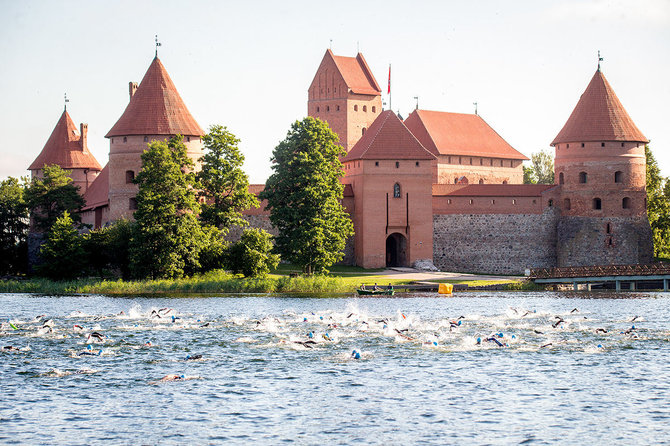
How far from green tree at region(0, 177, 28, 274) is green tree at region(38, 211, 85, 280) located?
15758mm

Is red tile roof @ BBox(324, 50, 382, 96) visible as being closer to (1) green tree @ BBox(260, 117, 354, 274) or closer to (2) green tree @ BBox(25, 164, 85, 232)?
(1) green tree @ BBox(260, 117, 354, 274)

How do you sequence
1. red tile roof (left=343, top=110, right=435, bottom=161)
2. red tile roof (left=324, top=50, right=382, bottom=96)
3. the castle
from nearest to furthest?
the castle, red tile roof (left=343, top=110, right=435, bottom=161), red tile roof (left=324, top=50, right=382, bottom=96)

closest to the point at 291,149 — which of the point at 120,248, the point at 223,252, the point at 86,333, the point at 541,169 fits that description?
the point at 223,252

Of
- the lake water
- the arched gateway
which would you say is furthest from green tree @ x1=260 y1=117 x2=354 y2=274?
the lake water

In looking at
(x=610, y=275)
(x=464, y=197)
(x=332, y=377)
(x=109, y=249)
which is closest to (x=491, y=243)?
(x=464, y=197)

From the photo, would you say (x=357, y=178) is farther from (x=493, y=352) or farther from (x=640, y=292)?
(x=493, y=352)

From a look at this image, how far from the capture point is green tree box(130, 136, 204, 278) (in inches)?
1777

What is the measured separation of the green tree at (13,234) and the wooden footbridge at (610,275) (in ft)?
106

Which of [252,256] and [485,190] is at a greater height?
[485,190]

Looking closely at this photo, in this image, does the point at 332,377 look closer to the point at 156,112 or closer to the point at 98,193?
the point at 156,112

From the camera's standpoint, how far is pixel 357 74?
72.1 meters

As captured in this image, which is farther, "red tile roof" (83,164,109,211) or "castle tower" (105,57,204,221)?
"red tile roof" (83,164,109,211)

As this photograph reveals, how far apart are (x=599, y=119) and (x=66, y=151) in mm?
36952

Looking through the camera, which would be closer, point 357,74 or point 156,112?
point 156,112
